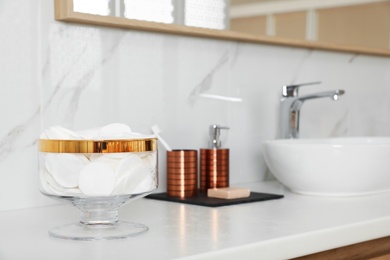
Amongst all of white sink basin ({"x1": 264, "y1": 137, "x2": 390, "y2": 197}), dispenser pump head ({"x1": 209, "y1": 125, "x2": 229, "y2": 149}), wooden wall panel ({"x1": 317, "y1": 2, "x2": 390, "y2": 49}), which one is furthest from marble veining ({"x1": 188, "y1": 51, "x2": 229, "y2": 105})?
wooden wall panel ({"x1": 317, "y1": 2, "x2": 390, "y2": 49})

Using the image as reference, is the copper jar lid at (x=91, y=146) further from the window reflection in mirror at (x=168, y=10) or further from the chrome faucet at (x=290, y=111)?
the chrome faucet at (x=290, y=111)

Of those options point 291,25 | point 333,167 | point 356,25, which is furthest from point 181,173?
point 356,25

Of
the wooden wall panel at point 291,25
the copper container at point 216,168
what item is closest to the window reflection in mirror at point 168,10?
the wooden wall panel at point 291,25

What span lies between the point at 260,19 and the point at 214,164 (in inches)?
17.3

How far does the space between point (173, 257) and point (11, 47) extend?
63 centimetres

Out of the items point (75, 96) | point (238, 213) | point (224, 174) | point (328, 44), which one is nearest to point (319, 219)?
point (238, 213)

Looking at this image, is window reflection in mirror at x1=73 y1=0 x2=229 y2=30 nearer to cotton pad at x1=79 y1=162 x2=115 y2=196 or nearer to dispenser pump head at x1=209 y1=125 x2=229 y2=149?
dispenser pump head at x1=209 y1=125 x2=229 y2=149

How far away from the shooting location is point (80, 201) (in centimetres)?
104

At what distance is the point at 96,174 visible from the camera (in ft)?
3.29

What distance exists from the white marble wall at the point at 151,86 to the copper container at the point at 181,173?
0.10m

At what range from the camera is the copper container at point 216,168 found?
153 cm

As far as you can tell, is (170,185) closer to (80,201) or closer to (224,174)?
(224,174)

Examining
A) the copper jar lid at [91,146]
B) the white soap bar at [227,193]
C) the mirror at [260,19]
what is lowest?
the white soap bar at [227,193]

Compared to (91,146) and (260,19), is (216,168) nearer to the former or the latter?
(260,19)
